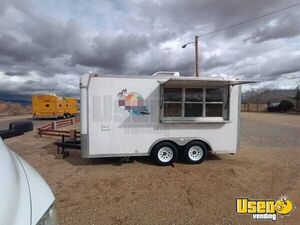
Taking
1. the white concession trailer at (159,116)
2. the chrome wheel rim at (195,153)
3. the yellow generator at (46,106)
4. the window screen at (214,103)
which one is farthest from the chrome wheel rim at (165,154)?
the yellow generator at (46,106)

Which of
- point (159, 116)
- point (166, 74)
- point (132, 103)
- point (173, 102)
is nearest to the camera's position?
point (132, 103)

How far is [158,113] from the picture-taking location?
599cm

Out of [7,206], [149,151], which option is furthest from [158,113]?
[7,206]

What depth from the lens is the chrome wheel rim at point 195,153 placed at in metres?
6.16

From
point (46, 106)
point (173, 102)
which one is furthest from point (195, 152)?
point (46, 106)

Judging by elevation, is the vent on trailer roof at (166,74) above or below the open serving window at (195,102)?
above

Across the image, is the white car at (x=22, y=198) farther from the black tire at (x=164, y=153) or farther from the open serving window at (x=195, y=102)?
the open serving window at (x=195, y=102)

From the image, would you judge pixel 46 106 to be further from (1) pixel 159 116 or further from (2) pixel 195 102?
(2) pixel 195 102

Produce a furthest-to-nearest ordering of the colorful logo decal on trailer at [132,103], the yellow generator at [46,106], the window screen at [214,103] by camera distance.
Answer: the yellow generator at [46,106]
the window screen at [214,103]
the colorful logo decal on trailer at [132,103]

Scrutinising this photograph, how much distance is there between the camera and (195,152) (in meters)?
6.20

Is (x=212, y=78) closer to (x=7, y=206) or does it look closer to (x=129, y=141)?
(x=129, y=141)

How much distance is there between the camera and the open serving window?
6008 millimetres

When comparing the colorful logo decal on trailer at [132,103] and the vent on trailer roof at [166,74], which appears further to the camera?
the vent on trailer roof at [166,74]

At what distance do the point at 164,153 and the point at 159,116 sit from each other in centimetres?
114
